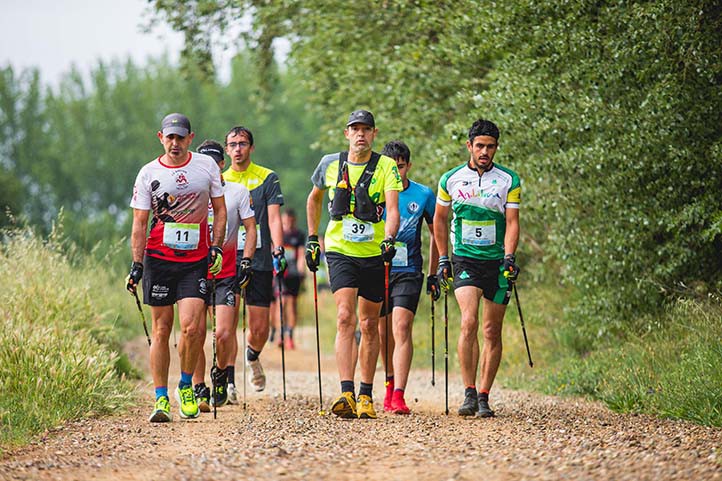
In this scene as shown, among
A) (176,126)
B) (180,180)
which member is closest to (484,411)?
(180,180)

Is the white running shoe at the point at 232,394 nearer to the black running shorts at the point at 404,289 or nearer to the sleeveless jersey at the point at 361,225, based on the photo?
the black running shorts at the point at 404,289

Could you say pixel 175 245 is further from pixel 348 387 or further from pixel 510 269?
pixel 510 269

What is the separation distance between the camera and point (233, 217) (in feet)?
35.6

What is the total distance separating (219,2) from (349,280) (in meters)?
12.8

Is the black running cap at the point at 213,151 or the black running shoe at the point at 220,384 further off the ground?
the black running cap at the point at 213,151

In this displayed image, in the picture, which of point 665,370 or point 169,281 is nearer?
point 169,281

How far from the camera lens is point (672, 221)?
11.6 metres

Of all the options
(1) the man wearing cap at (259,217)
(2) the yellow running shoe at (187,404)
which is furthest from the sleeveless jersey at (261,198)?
(2) the yellow running shoe at (187,404)

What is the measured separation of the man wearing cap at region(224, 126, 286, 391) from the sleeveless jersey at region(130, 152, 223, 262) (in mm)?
1433

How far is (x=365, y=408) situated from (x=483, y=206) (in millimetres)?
1997

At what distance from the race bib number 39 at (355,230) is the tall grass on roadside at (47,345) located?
2582 mm

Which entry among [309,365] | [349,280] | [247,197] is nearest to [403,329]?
[349,280]

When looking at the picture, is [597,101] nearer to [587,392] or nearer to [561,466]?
[587,392]

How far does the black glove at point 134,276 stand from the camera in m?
9.25
